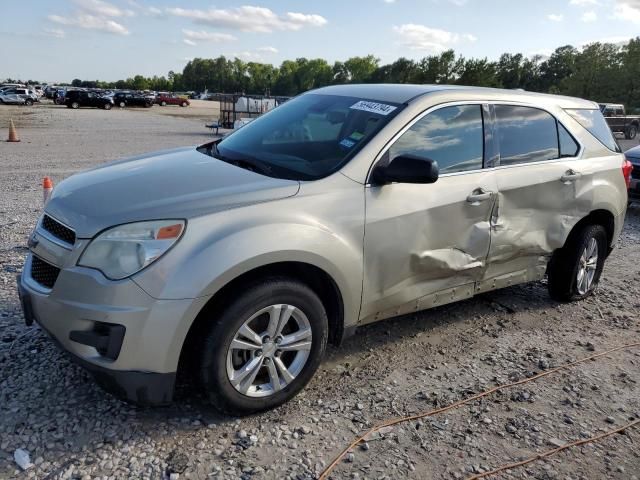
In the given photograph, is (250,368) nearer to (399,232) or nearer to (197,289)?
(197,289)

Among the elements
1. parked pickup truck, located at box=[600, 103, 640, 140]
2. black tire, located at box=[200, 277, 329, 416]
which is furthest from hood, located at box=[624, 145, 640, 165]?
parked pickup truck, located at box=[600, 103, 640, 140]

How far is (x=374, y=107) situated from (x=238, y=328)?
1.81m

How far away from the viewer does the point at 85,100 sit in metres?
49.1

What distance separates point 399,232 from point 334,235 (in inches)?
20.3

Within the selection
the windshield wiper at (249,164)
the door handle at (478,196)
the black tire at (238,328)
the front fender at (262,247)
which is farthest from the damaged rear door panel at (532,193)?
the windshield wiper at (249,164)

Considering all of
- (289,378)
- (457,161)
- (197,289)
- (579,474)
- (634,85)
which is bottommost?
(579,474)

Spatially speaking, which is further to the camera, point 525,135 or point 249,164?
point 525,135

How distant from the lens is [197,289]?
267cm

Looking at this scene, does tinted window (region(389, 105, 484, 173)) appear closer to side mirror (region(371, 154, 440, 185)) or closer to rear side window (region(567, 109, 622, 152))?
side mirror (region(371, 154, 440, 185))

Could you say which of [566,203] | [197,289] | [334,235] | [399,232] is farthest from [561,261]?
[197,289]

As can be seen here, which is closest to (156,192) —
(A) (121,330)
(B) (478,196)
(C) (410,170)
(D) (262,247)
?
(D) (262,247)

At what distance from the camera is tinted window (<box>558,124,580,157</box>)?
458cm

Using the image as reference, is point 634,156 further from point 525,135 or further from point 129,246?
point 129,246

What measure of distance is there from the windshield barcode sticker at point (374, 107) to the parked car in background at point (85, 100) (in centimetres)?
5013
